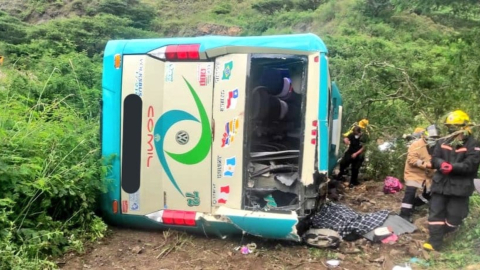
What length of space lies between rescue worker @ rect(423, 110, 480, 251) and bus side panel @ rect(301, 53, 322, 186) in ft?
4.27

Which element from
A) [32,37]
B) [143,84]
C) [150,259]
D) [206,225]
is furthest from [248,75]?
[32,37]

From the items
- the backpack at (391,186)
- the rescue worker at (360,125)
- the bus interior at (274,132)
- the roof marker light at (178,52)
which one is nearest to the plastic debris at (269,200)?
the bus interior at (274,132)

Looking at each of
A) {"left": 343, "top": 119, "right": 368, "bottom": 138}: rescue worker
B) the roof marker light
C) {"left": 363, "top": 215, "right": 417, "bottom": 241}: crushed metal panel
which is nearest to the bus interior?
the roof marker light

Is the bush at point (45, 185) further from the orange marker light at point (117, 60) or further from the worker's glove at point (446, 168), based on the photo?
the worker's glove at point (446, 168)

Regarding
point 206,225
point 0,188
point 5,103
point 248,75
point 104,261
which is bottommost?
point 104,261

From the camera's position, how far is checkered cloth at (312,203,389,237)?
15.8 feet

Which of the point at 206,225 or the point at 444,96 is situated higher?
the point at 444,96

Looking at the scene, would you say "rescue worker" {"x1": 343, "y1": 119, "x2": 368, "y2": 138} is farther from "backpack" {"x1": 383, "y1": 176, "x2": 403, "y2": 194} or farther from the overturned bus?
the overturned bus

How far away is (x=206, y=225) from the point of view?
14.9 feet

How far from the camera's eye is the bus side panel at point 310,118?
425 centimetres

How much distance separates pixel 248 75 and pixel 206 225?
150cm

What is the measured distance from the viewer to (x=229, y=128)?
14.3 ft

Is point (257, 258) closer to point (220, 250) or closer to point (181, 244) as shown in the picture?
point (220, 250)

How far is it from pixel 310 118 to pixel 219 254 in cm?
154
